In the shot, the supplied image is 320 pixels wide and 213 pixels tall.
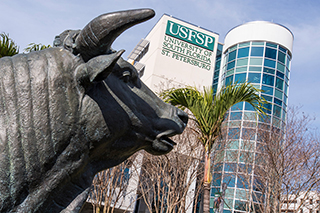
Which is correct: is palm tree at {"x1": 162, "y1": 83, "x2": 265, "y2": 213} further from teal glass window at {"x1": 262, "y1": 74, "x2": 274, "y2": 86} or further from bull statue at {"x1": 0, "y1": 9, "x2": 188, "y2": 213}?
teal glass window at {"x1": 262, "y1": 74, "x2": 274, "y2": 86}

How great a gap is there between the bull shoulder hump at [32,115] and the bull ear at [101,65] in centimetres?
16

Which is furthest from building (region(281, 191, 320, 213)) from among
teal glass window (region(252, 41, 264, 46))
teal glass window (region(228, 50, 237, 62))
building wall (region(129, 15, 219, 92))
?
teal glass window (region(252, 41, 264, 46))

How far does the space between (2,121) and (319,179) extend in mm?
13665

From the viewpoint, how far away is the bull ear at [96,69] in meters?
1.52

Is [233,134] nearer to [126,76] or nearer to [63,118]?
[126,76]

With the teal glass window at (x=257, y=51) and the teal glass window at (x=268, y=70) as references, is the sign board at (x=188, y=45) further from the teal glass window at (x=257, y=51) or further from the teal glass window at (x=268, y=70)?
the teal glass window at (x=268, y=70)

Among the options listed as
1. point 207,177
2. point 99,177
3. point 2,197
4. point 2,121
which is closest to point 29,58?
point 2,121

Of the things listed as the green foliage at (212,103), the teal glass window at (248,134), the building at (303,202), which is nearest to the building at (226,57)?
the teal glass window at (248,134)

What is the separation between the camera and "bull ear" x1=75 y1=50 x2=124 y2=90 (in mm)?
1520

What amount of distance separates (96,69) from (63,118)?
314 mm

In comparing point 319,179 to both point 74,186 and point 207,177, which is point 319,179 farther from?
point 74,186

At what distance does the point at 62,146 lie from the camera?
1623 millimetres

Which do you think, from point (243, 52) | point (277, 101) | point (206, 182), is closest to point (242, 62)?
Result: point (243, 52)

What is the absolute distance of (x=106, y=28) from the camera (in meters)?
1.52
